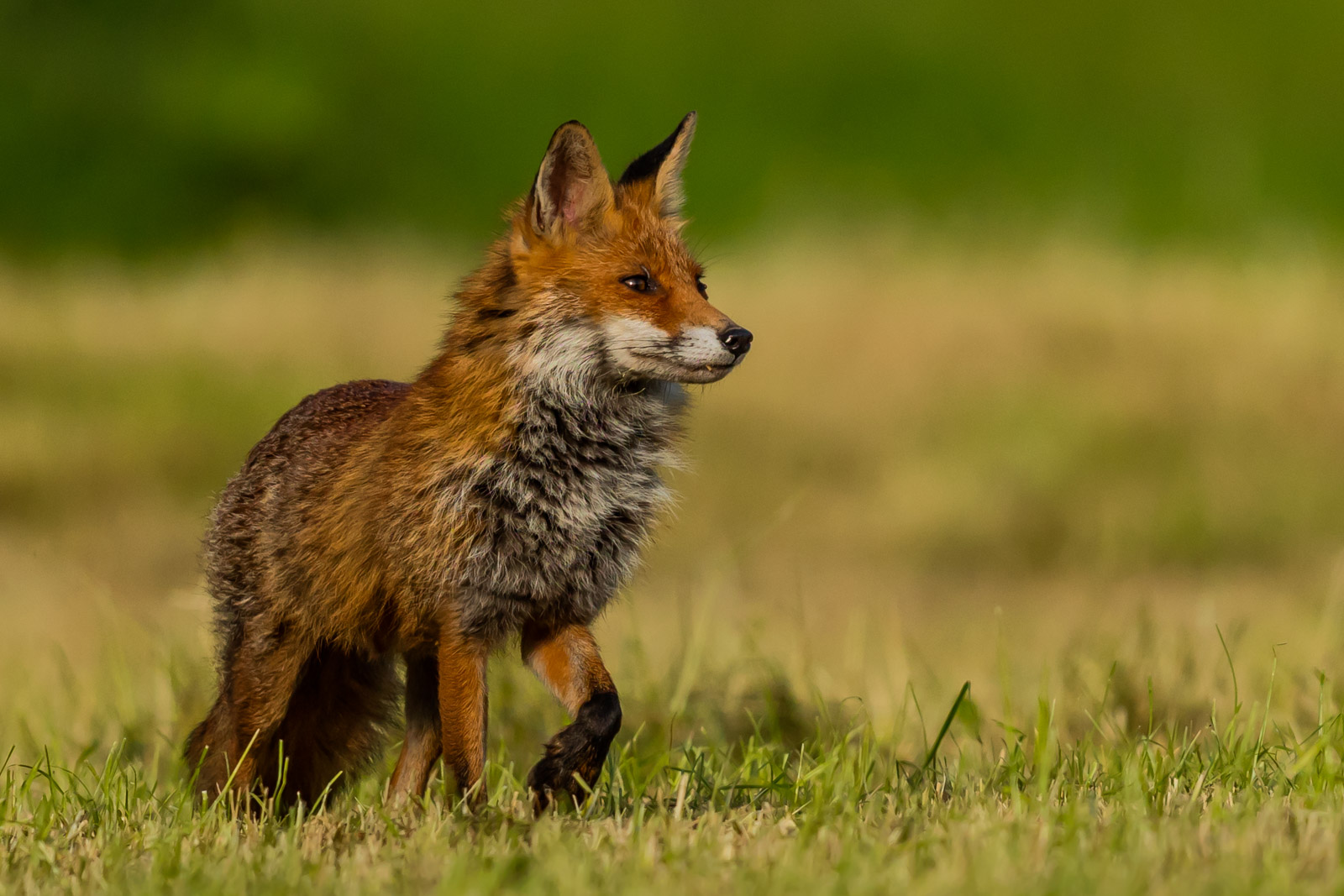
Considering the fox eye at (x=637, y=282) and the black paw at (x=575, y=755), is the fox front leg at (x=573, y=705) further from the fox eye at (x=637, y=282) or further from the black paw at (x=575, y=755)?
the fox eye at (x=637, y=282)

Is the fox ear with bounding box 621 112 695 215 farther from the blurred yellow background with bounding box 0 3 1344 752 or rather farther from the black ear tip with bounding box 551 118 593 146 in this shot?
the blurred yellow background with bounding box 0 3 1344 752

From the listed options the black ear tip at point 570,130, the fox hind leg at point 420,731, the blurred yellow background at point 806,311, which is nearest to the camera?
the black ear tip at point 570,130

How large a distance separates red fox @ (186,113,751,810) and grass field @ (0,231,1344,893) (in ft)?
1.02

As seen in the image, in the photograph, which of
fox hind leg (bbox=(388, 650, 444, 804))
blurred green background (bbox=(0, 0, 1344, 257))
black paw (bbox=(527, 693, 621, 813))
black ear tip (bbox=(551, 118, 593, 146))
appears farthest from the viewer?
blurred green background (bbox=(0, 0, 1344, 257))

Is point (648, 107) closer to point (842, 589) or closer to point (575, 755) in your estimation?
point (842, 589)

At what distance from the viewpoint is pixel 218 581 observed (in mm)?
4742

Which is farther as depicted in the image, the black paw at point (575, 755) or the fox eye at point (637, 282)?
the fox eye at point (637, 282)

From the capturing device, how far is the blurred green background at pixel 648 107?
1457 cm

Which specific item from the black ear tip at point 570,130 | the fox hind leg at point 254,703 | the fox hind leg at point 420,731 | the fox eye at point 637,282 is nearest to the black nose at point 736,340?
the fox eye at point 637,282

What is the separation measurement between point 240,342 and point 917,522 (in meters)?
5.75

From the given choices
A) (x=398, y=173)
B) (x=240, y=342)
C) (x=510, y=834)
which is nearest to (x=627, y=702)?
(x=510, y=834)

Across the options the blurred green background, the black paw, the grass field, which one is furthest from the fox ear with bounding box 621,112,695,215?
the blurred green background

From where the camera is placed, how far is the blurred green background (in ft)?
47.8

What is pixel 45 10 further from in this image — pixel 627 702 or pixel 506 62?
pixel 627 702
